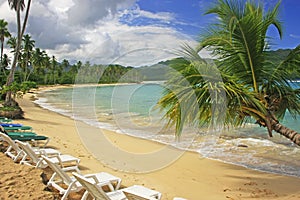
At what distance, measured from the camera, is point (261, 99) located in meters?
5.25

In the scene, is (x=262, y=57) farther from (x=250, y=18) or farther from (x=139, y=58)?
(x=139, y=58)

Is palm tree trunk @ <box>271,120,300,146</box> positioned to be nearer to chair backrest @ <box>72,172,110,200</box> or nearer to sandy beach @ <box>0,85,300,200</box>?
sandy beach @ <box>0,85,300,200</box>

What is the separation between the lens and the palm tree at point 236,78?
4.75 m

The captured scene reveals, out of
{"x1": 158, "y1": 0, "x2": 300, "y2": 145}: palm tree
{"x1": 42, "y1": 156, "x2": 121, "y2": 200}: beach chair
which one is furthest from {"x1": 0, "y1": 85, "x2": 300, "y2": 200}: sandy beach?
{"x1": 158, "y1": 0, "x2": 300, "y2": 145}: palm tree

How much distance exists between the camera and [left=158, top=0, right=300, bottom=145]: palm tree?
15.6ft

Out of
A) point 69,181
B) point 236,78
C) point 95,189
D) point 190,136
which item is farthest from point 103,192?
point 190,136

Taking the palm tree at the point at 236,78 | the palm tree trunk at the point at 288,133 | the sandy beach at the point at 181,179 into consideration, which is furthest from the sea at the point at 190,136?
the palm tree trunk at the point at 288,133

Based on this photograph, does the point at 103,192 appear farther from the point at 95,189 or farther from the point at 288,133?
the point at 288,133

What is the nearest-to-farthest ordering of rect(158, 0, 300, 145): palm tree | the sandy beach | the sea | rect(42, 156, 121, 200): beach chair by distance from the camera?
rect(42, 156, 121, 200): beach chair → the sandy beach → rect(158, 0, 300, 145): palm tree → the sea

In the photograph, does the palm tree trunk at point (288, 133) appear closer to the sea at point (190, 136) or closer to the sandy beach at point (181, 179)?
the sea at point (190, 136)

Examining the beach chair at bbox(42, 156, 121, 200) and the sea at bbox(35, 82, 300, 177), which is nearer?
the beach chair at bbox(42, 156, 121, 200)

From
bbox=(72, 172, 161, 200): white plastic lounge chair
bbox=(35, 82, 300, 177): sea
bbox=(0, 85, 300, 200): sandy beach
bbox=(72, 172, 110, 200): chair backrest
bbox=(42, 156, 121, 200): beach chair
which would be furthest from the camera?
bbox=(35, 82, 300, 177): sea

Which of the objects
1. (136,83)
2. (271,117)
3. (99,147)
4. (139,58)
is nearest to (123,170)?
(99,147)

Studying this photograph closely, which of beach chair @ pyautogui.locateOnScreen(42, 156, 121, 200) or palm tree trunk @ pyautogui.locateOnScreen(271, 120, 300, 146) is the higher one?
palm tree trunk @ pyautogui.locateOnScreen(271, 120, 300, 146)
